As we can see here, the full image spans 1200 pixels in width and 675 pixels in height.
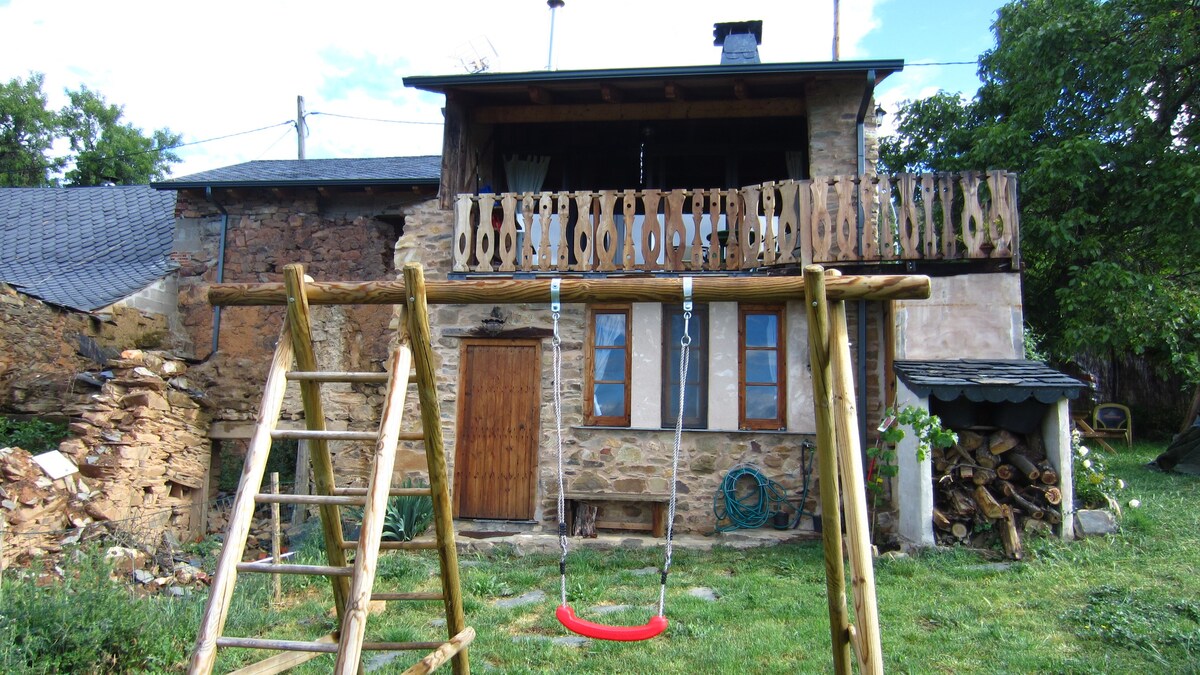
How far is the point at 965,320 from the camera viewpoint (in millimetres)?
7883

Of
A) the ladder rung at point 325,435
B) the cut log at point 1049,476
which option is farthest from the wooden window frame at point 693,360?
the ladder rung at point 325,435

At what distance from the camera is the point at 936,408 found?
7.52 meters

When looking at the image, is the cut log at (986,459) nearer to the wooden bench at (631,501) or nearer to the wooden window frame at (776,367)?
the wooden window frame at (776,367)

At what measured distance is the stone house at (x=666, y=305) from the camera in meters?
7.89

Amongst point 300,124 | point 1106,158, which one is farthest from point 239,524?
point 300,124

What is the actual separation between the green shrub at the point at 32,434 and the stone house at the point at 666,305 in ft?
5.56

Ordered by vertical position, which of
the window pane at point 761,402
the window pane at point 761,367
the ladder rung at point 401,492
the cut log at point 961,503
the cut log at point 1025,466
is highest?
the window pane at point 761,367

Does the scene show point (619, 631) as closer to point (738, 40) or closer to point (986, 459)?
point (986, 459)

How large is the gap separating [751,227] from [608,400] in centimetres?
245

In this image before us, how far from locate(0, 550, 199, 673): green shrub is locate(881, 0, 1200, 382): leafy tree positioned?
11.3m

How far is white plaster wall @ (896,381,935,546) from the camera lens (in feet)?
23.1

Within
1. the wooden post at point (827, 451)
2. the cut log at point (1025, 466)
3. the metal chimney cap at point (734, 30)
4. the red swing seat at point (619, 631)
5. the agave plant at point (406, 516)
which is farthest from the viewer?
the metal chimney cap at point (734, 30)

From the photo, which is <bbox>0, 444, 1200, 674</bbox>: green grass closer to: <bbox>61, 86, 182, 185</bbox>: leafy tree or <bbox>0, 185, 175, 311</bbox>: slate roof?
<bbox>0, 185, 175, 311</bbox>: slate roof

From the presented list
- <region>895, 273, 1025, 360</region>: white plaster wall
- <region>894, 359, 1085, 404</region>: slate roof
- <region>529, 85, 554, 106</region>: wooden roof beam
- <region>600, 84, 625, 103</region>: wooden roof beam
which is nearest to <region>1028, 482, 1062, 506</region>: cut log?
<region>894, 359, 1085, 404</region>: slate roof
